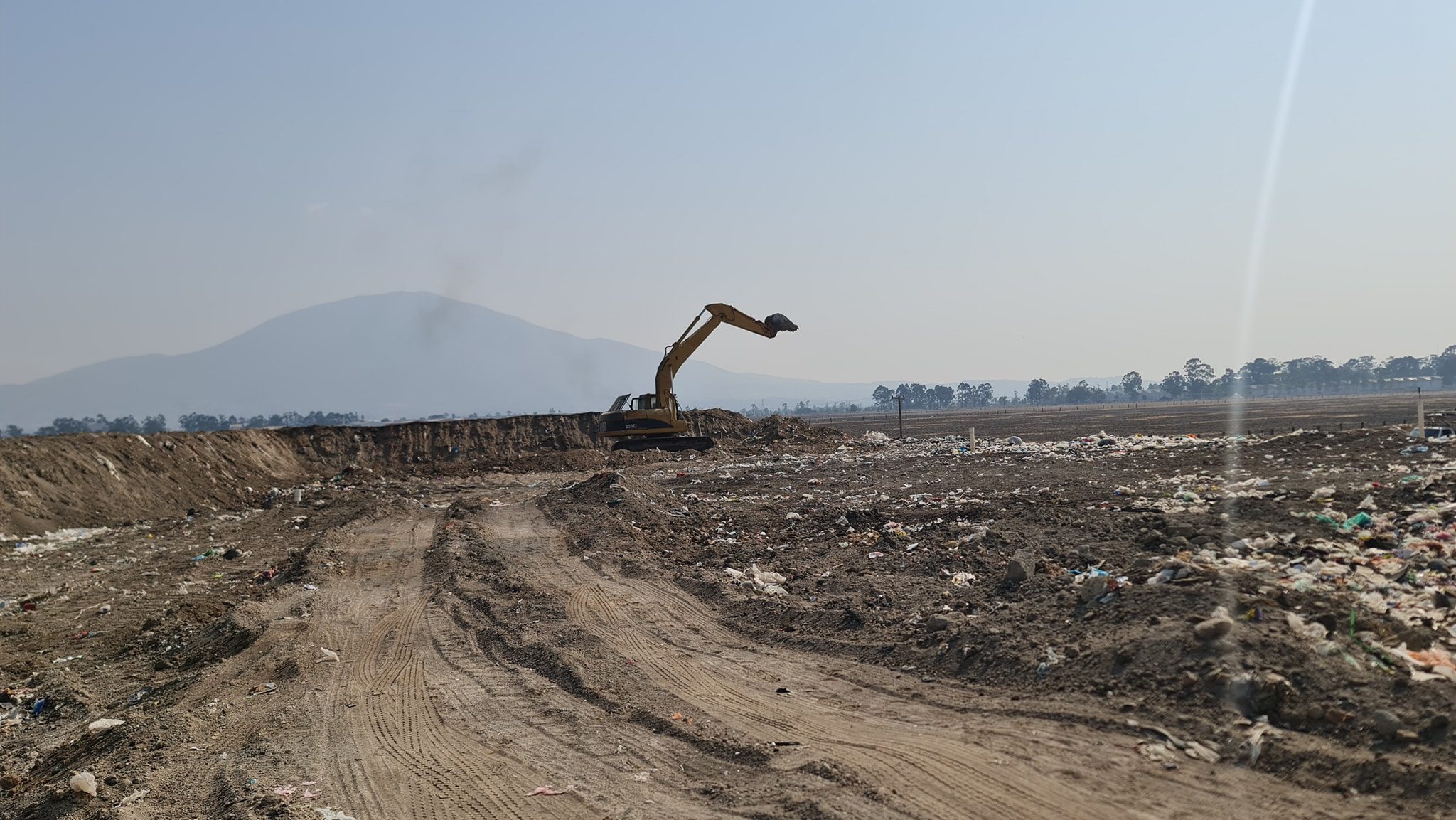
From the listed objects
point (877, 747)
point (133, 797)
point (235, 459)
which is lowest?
point (133, 797)

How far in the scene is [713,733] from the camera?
5.21 metres

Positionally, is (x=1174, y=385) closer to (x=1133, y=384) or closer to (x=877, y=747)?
(x=1133, y=384)

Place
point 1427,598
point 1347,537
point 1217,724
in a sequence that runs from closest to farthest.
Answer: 1. point 1217,724
2. point 1427,598
3. point 1347,537

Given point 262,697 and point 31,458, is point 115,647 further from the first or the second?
point 31,458

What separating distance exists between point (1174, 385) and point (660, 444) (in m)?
146

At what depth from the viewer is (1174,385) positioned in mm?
151250

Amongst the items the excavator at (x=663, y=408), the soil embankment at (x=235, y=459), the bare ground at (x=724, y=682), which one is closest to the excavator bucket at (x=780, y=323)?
the excavator at (x=663, y=408)

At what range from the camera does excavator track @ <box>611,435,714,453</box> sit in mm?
27469

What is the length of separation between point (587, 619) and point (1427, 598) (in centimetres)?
634

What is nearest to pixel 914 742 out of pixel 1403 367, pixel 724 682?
pixel 724 682

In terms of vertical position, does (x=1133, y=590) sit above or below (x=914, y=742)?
above

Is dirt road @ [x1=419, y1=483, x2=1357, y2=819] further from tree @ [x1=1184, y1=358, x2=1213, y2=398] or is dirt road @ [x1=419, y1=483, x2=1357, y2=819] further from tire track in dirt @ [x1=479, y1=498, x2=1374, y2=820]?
tree @ [x1=1184, y1=358, x2=1213, y2=398]

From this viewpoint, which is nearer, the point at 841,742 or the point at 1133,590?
the point at 841,742

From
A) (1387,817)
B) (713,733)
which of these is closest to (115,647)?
(713,733)
